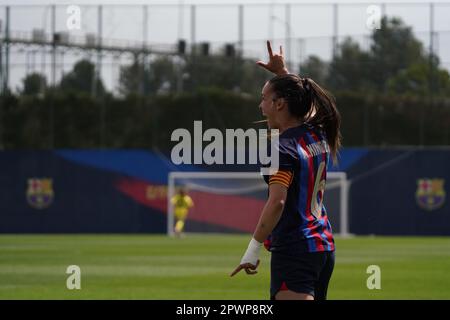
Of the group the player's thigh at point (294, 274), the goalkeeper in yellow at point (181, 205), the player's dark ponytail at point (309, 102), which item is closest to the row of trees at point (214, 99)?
the goalkeeper in yellow at point (181, 205)

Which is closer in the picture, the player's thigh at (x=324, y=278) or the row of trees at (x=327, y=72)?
the player's thigh at (x=324, y=278)

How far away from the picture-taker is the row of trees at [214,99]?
4306 cm

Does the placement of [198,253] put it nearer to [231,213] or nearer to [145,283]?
[145,283]

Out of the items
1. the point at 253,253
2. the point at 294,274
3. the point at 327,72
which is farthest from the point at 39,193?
the point at 294,274

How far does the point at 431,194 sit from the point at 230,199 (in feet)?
25.8

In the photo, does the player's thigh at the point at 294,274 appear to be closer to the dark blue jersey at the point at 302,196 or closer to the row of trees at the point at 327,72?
the dark blue jersey at the point at 302,196

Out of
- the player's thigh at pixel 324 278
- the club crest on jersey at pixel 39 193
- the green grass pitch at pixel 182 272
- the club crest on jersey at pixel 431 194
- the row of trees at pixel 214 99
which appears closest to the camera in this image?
the player's thigh at pixel 324 278

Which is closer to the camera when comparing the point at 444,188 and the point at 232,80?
the point at 444,188

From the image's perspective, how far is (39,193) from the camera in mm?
42875

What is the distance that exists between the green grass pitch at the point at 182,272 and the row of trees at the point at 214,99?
14060 millimetres

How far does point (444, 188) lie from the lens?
39750mm

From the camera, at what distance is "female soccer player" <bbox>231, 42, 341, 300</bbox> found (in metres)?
6.31
